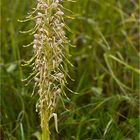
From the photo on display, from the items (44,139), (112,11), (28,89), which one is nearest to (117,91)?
(28,89)

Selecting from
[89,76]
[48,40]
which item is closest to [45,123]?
[48,40]

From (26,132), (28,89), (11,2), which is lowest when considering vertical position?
(26,132)

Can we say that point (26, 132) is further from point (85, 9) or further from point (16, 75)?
point (85, 9)

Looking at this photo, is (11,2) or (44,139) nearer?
(44,139)

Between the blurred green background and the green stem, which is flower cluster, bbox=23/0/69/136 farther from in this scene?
the blurred green background

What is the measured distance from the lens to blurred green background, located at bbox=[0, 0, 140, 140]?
2387mm

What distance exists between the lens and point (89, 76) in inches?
119

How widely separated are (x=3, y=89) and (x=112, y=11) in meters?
1.12

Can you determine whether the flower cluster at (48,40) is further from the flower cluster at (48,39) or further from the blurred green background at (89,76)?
the blurred green background at (89,76)

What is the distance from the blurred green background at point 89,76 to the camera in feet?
7.83

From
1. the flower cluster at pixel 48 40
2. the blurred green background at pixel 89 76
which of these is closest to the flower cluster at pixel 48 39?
the flower cluster at pixel 48 40

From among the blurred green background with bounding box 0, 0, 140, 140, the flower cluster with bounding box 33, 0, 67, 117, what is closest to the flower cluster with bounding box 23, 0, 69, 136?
the flower cluster with bounding box 33, 0, 67, 117

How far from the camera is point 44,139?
6.35 feet

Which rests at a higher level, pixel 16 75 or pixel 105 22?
pixel 105 22
